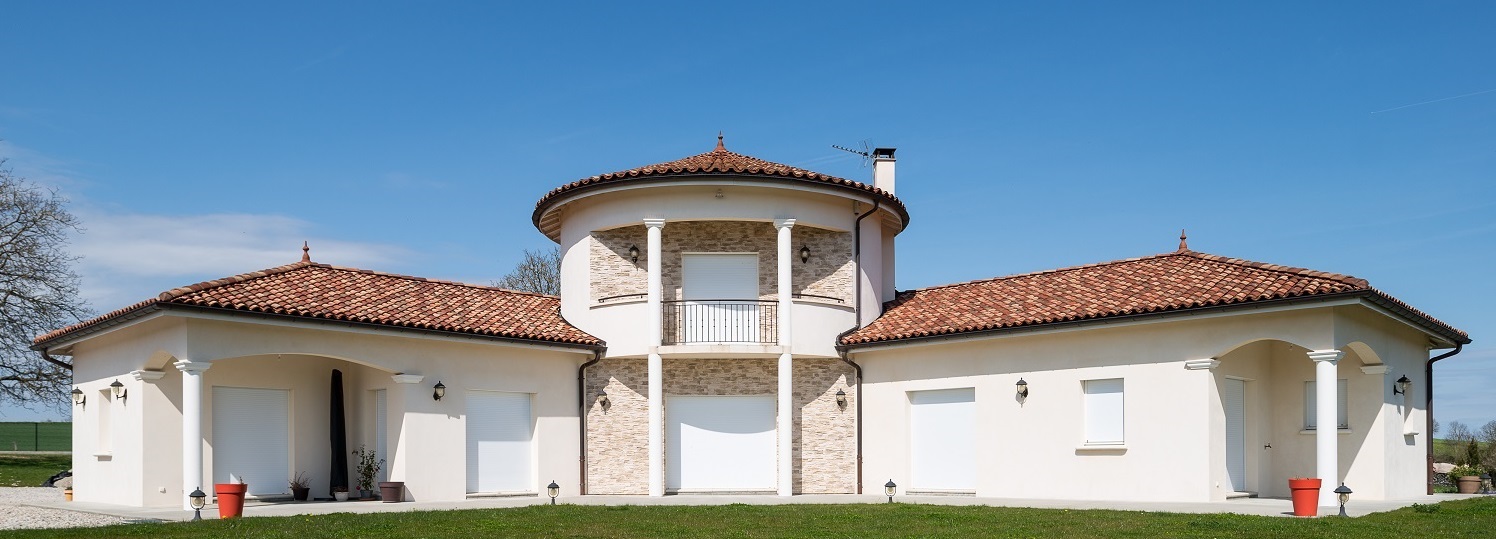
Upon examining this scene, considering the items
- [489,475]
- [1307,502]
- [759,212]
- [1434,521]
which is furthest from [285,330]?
[1434,521]

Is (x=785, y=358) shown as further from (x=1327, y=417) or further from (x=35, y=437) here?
(x=35, y=437)

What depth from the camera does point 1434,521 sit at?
14141mm

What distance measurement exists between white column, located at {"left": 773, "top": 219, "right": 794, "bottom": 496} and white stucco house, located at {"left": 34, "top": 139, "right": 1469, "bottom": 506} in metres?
0.04

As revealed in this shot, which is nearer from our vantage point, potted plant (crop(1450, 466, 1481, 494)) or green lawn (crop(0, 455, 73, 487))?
potted plant (crop(1450, 466, 1481, 494))

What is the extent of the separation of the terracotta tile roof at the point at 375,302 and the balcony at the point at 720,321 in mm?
1409

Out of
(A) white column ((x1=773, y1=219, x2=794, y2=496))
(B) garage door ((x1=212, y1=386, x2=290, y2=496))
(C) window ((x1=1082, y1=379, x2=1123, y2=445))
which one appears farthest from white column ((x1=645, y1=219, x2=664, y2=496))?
(C) window ((x1=1082, y1=379, x2=1123, y2=445))

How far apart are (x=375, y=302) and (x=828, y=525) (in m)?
9.93

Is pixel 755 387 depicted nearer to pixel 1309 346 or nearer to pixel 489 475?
pixel 489 475

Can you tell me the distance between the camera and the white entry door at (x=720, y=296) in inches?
874

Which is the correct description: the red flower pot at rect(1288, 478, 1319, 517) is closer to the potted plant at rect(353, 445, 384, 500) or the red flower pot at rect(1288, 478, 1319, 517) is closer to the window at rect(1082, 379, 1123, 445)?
the window at rect(1082, 379, 1123, 445)

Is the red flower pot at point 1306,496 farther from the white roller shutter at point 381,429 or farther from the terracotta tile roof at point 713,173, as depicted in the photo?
the white roller shutter at point 381,429

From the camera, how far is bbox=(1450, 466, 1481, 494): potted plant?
22.5 meters

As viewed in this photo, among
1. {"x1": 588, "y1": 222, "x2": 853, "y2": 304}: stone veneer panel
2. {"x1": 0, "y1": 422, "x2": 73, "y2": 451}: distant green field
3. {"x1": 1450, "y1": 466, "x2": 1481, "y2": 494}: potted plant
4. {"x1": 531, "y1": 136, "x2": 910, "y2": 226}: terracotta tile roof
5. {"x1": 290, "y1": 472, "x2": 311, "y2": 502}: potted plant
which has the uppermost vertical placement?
{"x1": 531, "y1": 136, "x2": 910, "y2": 226}: terracotta tile roof

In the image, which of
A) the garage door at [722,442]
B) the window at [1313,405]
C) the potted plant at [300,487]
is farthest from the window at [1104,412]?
the potted plant at [300,487]
